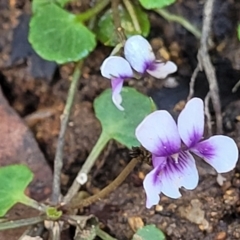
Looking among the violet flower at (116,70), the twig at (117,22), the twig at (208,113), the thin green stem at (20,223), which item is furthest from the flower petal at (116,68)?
the thin green stem at (20,223)

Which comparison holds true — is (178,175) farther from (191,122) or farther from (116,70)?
(116,70)

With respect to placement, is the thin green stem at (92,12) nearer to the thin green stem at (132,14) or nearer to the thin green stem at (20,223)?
the thin green stem at (132,14)

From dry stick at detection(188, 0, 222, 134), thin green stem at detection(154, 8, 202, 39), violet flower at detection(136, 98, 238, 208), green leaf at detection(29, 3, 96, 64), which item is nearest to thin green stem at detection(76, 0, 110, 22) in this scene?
green leaf at detection(29, 3, 96, 64)

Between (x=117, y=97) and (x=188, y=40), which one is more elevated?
(x=117, y=97)

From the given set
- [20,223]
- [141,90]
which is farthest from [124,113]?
[20,223]

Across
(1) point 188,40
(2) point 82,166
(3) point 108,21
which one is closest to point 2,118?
(2) point 82,166

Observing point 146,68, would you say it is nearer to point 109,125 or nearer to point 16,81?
point 109,125
